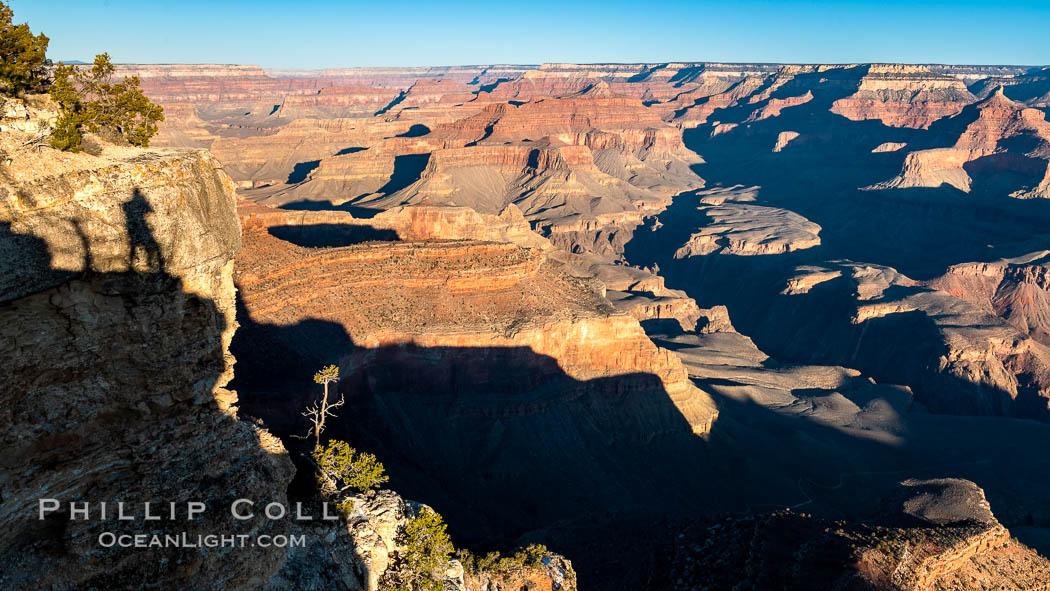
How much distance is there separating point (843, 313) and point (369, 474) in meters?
115

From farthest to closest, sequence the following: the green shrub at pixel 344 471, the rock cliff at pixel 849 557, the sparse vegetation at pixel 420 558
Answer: the rock cliff at pixel 849 557 < the green shrub at pixel 344 471 < the sparse vegetation at pixel 420 558

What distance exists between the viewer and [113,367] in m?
15.6

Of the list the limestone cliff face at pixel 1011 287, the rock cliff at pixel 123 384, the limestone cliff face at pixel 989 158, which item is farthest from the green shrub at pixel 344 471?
the limestone cliff face at pixel 989 158

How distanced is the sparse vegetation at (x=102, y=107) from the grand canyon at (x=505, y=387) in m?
0.94

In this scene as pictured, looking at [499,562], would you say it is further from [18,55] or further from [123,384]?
[18,55]

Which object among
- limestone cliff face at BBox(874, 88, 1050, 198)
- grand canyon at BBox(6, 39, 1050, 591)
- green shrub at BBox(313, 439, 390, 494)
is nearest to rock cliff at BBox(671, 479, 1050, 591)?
grand canyon at BBox(6, 39, 1050, 591)

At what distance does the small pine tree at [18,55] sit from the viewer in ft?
55.8

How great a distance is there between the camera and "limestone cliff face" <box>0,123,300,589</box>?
45.7 ft

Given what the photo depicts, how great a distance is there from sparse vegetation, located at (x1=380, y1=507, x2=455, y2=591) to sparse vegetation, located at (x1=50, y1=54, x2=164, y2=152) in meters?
15.9

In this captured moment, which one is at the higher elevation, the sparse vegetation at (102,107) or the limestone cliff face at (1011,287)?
the sparse vegetation at (102,107)

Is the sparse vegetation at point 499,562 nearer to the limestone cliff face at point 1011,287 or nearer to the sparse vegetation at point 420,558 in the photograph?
the sparse vegetation at point 420,558

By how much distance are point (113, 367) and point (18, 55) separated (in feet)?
29.7

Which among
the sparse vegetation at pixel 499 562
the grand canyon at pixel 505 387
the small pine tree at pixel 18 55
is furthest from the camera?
the sparse vegetation at pixel 499 562

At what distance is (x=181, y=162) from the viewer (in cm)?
1653
